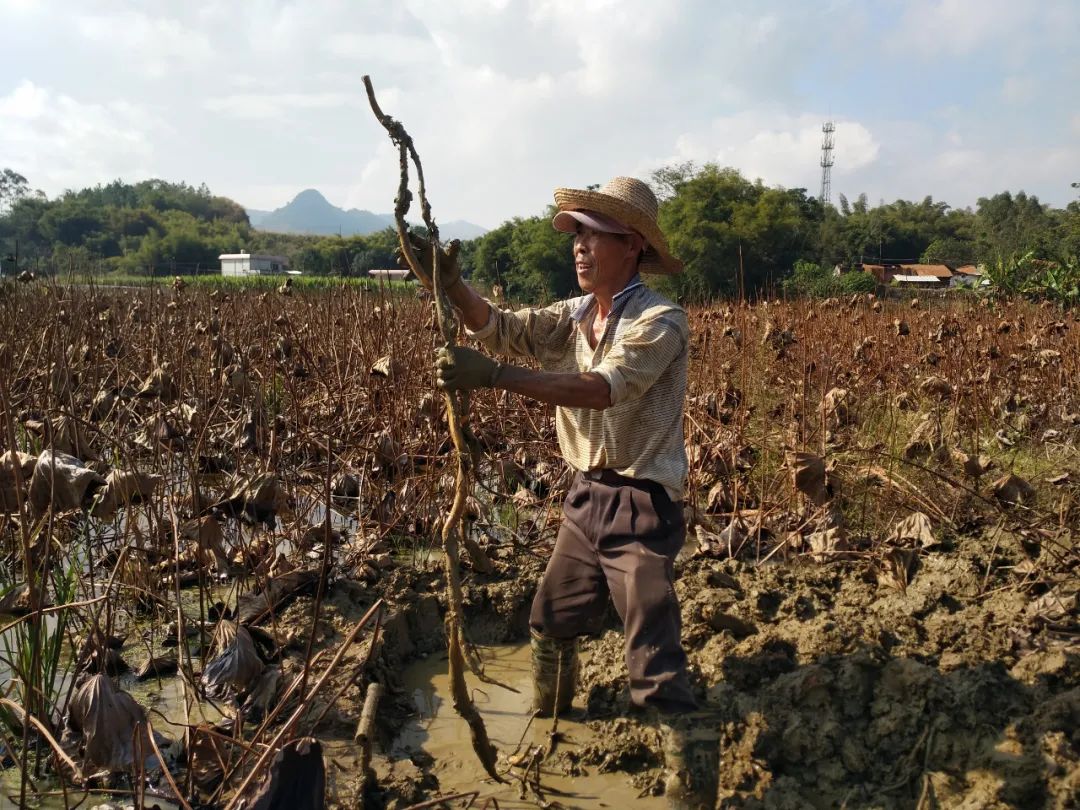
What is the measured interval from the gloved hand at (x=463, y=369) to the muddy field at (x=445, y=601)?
150mm

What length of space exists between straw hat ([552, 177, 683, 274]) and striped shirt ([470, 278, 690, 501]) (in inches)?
5.9

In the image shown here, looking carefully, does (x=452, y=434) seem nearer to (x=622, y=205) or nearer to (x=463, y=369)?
(x=463, y=369)

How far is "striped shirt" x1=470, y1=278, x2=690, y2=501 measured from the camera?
1993 mm

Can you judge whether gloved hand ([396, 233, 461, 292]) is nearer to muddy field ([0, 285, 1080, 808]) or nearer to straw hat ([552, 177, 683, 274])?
straw hat ([552, 177, 683, 274])

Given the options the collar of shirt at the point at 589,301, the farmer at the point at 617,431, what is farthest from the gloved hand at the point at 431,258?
the collar of shirt at the point at 589,301

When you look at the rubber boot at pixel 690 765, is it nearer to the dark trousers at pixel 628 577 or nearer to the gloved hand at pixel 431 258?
the dark trousers at pixel 628 577

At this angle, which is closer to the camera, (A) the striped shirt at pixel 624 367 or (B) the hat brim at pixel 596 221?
(A) the striped shirt at pixel 624 367

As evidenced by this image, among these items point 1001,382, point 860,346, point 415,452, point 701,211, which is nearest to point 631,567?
point 415,452

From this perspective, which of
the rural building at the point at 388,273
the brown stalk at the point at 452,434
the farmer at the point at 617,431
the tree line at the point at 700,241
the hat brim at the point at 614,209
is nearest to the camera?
the brown stalk at the point at 452,434

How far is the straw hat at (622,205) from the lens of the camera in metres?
2.11

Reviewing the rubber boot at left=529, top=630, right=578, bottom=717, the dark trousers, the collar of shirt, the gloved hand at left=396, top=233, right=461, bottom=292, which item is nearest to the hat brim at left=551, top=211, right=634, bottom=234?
the collar of shirt

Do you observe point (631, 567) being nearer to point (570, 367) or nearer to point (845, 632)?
point (570, 367)

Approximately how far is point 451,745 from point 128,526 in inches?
49.6

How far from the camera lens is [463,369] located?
5.90 feet
